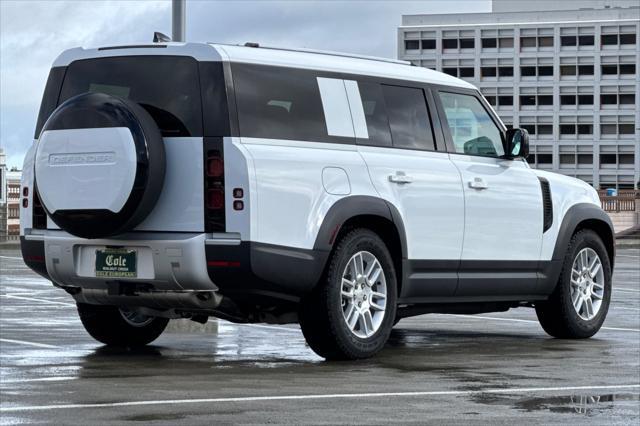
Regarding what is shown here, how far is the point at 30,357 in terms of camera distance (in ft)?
35.5

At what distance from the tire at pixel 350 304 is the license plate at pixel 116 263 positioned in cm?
124

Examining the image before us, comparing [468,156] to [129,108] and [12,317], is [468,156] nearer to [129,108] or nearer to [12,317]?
[129,108]

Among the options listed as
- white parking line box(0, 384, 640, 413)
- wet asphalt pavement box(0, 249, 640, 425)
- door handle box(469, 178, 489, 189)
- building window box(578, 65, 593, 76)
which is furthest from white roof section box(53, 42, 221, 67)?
building window box(578, 65, 593, 76)

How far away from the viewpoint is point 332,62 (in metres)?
11.2

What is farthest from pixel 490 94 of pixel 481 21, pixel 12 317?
pixel 12 317

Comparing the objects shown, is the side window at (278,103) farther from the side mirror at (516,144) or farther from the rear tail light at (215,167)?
the side mirror at (516,144)

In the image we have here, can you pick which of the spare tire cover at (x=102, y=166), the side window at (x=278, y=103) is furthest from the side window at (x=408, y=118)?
the spare tire cover at (x=102, y=166)

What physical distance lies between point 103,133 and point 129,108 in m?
0.24

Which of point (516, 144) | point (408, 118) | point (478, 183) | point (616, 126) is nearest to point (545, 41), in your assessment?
point (616, 126)

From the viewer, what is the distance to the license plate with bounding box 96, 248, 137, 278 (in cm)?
1038

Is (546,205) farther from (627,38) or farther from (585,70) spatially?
→ (627,38)

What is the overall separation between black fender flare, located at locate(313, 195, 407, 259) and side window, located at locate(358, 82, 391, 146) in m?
0.49

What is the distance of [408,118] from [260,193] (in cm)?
200

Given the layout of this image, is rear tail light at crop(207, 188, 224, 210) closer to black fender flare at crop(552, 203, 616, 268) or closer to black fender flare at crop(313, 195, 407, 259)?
black fender flare at crop(313, 195, 407, 259)
